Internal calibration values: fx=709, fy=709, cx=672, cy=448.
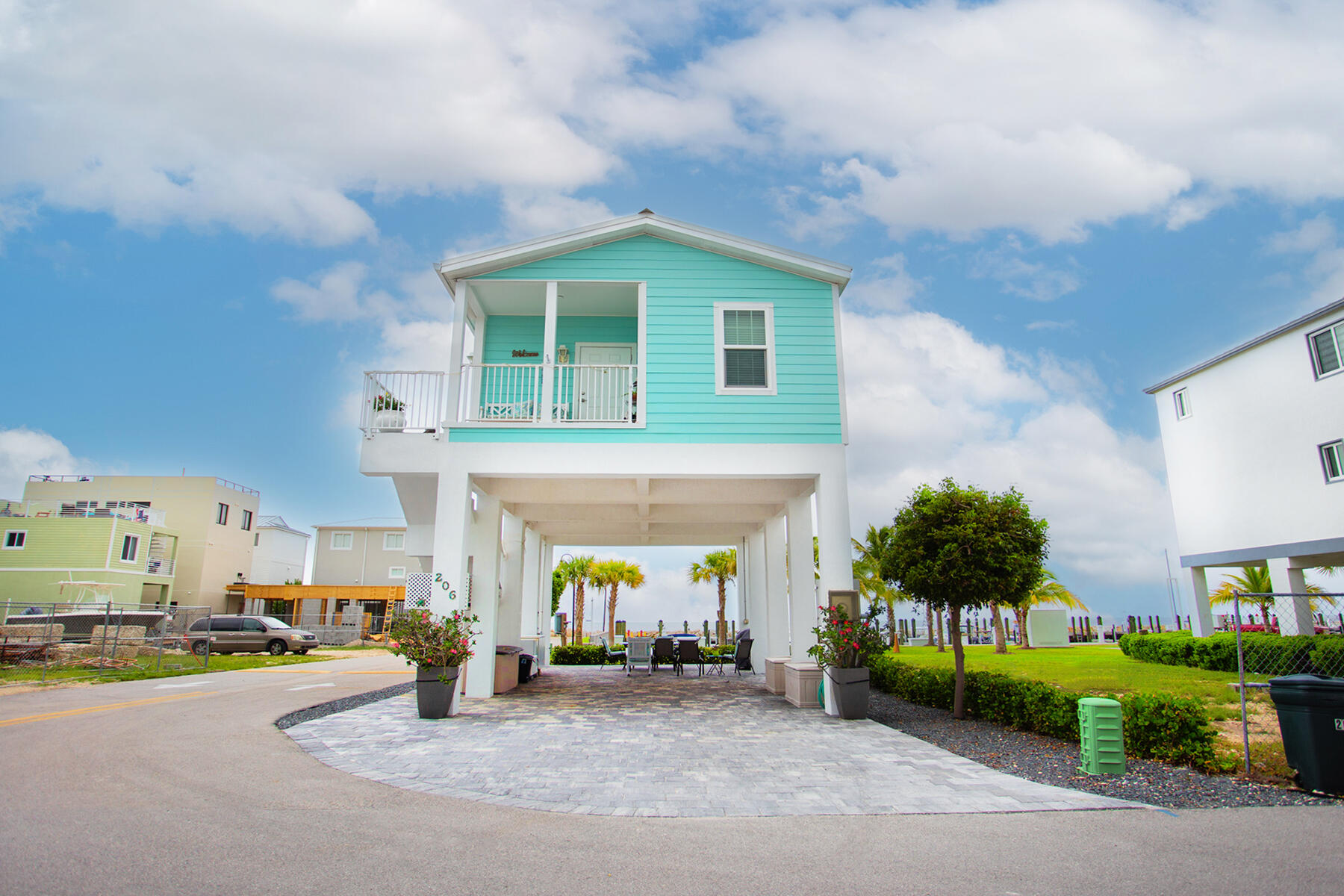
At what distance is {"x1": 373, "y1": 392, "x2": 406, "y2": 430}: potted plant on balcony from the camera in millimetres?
10992

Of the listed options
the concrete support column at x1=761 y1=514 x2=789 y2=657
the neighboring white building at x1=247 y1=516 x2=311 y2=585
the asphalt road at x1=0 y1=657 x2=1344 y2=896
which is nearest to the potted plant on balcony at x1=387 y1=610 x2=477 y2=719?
the asphalt road at x1=0 y1=657 x2=1344 y2=896

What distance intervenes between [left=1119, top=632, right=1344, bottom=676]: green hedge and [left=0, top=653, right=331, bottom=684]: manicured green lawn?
73.7 feet

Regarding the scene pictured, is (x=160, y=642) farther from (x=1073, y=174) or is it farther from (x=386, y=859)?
(x=1073, y=174)

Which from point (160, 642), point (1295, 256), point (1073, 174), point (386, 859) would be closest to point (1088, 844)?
point (386, 859)

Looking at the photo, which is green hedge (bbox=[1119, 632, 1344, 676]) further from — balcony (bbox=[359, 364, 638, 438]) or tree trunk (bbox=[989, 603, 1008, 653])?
balcony (bbox=[359, 364, 638, 438])

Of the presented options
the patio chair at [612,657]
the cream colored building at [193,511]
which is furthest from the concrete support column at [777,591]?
the cream colored building at [193,511]

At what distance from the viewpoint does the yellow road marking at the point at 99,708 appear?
9.15 m

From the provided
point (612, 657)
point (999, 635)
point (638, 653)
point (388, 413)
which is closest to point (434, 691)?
point (388, 413)

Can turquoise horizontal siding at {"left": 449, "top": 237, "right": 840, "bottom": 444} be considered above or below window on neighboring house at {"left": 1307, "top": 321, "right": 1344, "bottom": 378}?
below

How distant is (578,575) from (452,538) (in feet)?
65.5

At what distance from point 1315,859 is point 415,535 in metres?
11.4

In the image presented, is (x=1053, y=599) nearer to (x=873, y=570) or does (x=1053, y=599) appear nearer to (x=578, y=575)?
(x=873, y=570)

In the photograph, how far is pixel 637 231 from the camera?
11727mm

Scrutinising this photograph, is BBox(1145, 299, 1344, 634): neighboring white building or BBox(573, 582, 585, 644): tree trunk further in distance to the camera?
BBox(573, 582, 585, 644): tree trunk
